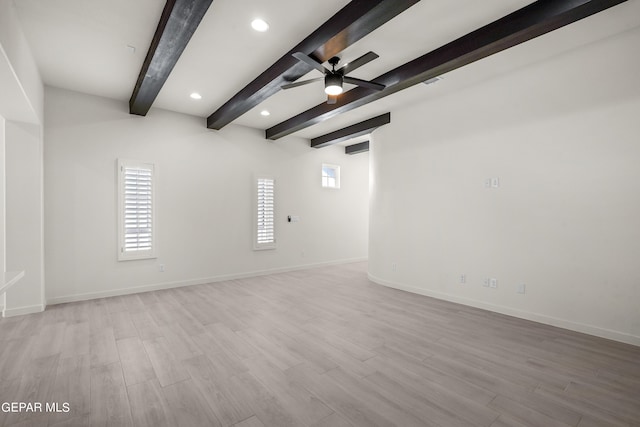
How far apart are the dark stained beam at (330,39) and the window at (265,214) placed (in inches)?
91.6

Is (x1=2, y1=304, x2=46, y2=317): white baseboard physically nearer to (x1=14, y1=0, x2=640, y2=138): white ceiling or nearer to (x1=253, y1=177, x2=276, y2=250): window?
(x1=14, y1=0, x2=640, y2=138): white ceiling

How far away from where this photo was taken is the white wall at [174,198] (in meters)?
4.47

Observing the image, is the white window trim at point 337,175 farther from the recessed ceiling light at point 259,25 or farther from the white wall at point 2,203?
the white wall at point 2,203

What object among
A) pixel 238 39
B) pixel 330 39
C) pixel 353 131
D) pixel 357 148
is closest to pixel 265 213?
pixel 353 131

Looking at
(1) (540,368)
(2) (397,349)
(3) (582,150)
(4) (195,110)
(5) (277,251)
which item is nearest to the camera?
(1) (540,368)

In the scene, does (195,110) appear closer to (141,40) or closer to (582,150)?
(141,40)

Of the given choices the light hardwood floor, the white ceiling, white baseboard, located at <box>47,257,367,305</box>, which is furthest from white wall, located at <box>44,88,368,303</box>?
the light hardwood floor

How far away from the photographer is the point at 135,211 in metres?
4.99

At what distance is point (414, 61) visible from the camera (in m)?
3.58

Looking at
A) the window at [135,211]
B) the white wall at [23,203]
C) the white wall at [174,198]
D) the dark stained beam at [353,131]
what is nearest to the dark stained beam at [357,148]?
the white wall at [174,198]

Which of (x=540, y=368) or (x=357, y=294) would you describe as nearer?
(x=540, y=368)

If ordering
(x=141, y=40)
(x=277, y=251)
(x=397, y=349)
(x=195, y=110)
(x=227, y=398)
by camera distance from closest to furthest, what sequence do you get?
(x=227, y=398) → (x=397, y=349) → (x=141, y=40) → (x=195, y=110) → (x=277, y=251)

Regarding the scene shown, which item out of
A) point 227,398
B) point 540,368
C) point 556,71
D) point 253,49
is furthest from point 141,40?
point 540,368

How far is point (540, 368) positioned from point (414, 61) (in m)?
3.40
